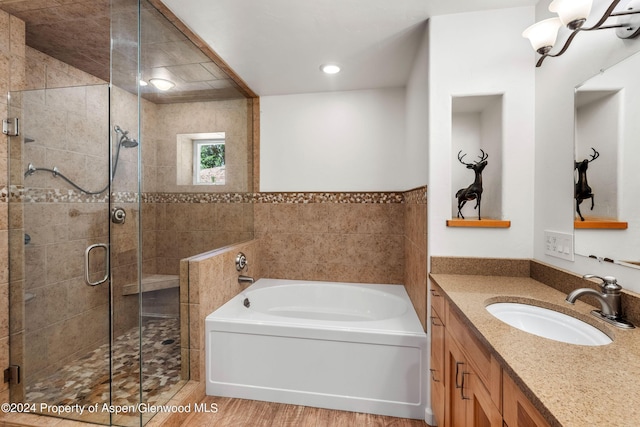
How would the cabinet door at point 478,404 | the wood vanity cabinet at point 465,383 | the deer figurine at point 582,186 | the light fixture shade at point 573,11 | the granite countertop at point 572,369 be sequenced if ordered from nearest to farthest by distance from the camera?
1. the granite countertop at point 572,369
2. the wood vanity cabinet at point 465,383
3. the cabinet door at point 478,404
4. the light fixture shade at point 573,11
5. the deer figurine at point 582,186

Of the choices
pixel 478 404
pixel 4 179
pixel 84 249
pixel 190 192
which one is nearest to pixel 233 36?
pixel 190 192

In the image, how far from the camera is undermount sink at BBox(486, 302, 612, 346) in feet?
3.32

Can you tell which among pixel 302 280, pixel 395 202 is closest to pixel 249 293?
pixel 302 280

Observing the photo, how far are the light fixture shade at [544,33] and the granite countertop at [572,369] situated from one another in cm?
119

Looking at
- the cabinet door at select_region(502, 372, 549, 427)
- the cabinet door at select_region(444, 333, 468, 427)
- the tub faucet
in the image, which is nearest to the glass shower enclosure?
the cabinet door at select_region(444, 333, 468, 427)

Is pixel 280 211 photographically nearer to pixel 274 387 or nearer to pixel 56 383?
pixel 274 387

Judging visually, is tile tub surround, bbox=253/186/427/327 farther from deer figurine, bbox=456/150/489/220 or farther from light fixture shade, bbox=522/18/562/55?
light fixture shade, bbox=522/18/562/55

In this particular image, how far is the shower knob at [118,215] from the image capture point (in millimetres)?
1645

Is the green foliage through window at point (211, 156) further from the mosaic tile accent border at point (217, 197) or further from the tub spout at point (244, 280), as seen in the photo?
the tub spout at point (244, 280)

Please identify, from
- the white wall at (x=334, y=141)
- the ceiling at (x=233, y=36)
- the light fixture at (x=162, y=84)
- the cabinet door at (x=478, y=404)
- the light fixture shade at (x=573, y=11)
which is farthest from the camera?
the white wall at (x=334, y=141)

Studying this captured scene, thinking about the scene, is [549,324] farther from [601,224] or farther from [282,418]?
[282,418]

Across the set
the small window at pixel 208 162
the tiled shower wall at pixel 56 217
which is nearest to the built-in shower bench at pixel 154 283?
the tiled shower wall at pixel 56 217

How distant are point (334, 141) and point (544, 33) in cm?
181

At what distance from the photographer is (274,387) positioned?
192cm
